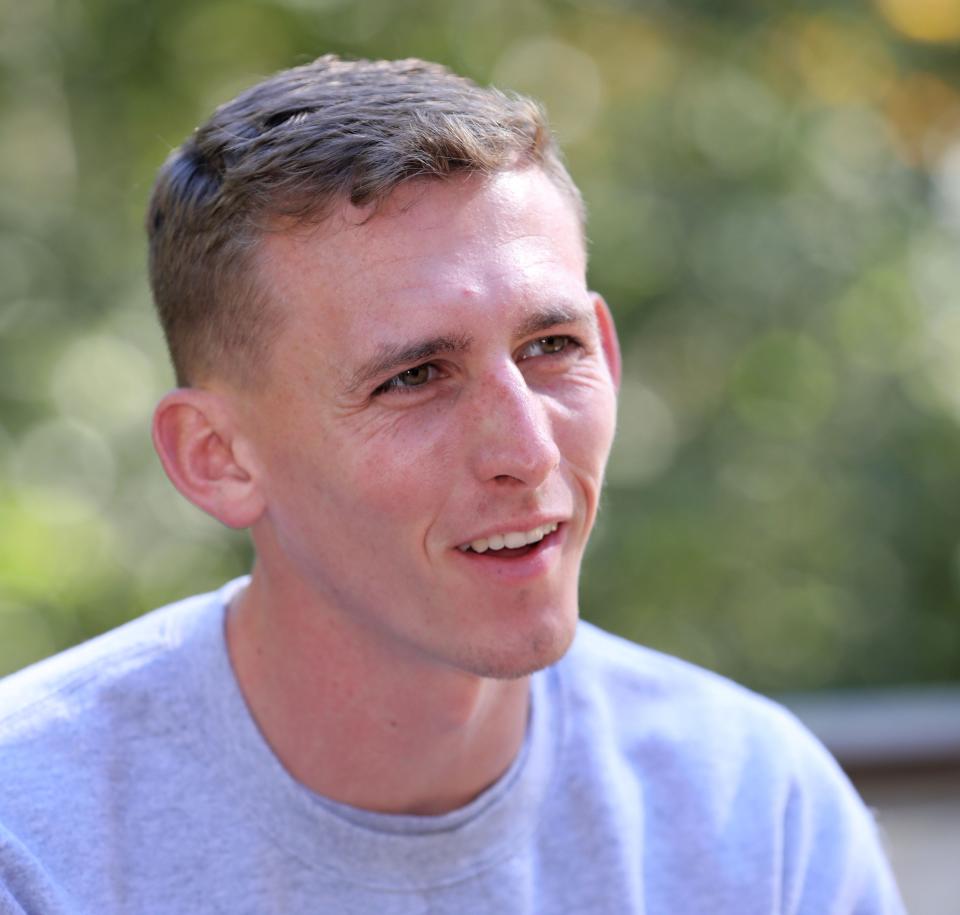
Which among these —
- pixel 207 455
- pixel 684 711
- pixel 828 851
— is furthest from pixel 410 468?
pixel 828 851

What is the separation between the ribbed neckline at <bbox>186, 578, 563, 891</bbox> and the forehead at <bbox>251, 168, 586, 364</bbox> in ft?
1.60

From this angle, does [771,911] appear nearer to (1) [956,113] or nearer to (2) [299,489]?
(2) [299,489]

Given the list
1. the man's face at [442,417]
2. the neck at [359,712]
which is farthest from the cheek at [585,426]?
the neck at [359,712]

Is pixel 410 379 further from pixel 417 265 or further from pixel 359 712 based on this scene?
pixel 359 712

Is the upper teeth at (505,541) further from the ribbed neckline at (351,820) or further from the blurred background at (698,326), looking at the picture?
the blurred background at (698,326)

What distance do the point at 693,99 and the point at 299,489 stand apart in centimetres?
302

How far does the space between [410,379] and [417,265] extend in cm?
14

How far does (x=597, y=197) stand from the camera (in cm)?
419

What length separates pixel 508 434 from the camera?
1.53 m

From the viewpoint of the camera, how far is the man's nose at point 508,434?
1522mm

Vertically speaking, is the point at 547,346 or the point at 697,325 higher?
the point at 547,346

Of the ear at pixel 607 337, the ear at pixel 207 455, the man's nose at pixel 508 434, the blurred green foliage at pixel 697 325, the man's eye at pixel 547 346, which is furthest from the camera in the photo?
the blurred green foliage at pixel 697 325

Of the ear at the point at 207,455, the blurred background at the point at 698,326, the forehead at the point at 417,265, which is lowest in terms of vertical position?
the blurred background at the point at 698,326

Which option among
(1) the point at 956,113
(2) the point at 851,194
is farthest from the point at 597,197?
(1) the point at 956,113
